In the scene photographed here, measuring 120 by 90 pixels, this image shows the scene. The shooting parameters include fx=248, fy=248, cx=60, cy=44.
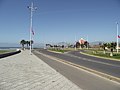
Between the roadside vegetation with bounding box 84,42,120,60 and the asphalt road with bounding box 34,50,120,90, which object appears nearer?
the asphalt road with bounding box 34,50,120,90

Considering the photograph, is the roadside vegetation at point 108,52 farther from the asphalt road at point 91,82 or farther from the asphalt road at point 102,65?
the asphalt road at point 91,82

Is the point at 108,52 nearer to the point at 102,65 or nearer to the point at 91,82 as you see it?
the point at 102,65

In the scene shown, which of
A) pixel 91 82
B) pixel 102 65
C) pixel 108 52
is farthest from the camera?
pixel 108 52

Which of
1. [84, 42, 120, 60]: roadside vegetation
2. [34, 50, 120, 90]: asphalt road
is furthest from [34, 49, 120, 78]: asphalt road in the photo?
[84, 42, 120, 60]: roadside vegetation

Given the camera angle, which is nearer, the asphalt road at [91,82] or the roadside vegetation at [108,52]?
the asphalt road at [91,82]

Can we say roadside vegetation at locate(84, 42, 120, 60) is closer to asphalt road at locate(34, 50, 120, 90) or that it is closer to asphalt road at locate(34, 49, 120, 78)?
asphalt road at locate(34, 49, 120, 78)

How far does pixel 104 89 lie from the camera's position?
963 cm

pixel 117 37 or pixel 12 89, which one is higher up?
pixel 117 37

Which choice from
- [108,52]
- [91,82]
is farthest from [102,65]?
[108,52]

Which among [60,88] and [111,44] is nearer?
[60,88]

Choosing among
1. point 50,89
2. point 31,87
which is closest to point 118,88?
point 50,89

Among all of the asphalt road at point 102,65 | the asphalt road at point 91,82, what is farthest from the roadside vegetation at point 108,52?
the asphalt road at point 91,82

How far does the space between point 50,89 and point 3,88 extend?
175 cm

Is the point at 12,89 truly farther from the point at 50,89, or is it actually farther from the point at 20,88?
the point at 50,89
